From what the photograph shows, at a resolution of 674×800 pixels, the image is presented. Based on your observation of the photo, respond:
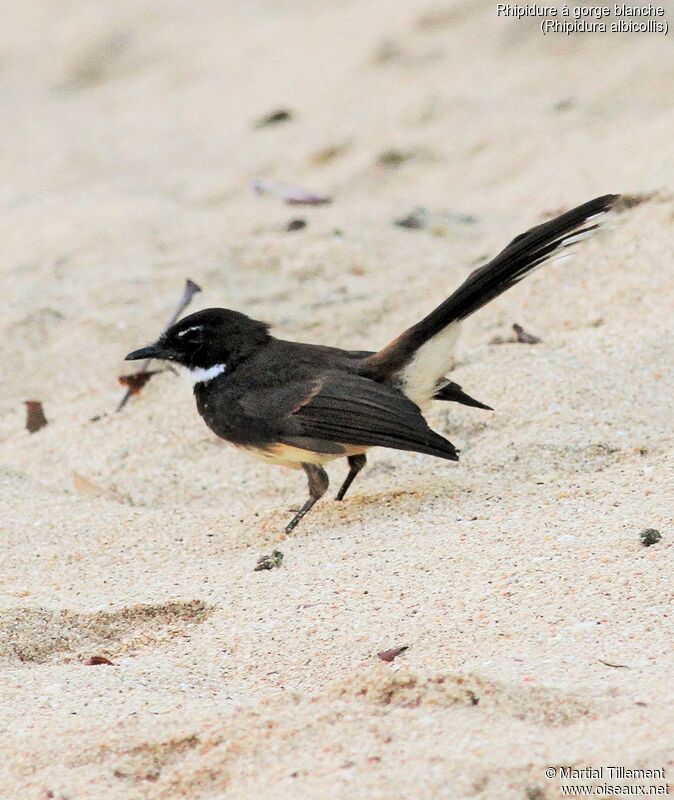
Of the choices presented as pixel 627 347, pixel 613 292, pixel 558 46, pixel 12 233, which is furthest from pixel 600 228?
pixel 558 46

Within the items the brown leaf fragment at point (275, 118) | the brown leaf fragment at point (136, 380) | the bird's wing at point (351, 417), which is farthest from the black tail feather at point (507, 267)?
the brown leaf fragment at point (275, 118)

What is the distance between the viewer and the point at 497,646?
12.6ft

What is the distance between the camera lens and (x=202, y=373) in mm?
5793

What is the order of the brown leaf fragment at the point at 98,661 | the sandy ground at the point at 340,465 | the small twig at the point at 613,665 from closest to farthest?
the sandy ground at the point at 340,465 < the small twig at the point at 613,665 < the brown leaf fragment at the point at 98,661

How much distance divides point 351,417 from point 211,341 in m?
0.85

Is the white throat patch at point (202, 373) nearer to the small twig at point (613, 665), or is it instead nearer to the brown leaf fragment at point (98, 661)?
the brown leaf fragment at point (98, 661)

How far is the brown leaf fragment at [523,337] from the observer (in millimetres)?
6523

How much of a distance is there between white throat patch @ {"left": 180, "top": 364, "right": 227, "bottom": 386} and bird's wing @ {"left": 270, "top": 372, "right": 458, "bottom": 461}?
0.47m

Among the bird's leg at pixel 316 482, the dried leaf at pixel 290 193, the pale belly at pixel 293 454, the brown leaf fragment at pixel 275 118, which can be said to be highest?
the brown leaf fragment at pixel 275 118

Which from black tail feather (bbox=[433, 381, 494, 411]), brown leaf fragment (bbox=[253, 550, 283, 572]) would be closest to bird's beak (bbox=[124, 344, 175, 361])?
black tail feather (bbox=[433, 381, 494, 411])

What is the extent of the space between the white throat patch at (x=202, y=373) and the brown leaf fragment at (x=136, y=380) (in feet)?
2.64

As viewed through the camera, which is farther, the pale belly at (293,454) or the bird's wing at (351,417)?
the pale belly at (293,454)

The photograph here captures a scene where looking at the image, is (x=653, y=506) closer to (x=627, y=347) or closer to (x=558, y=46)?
(x=627, y=347)

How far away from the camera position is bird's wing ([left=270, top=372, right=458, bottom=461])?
5.14m
